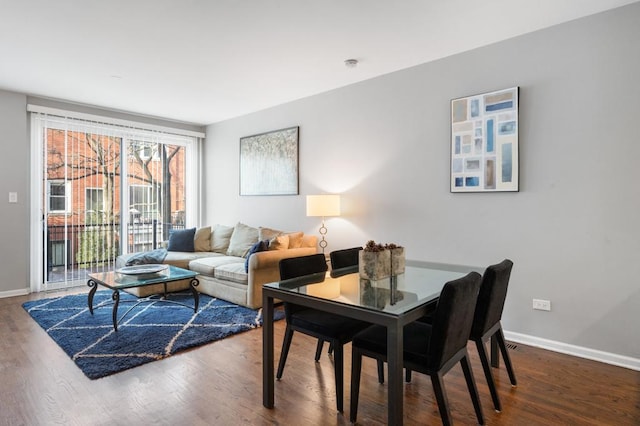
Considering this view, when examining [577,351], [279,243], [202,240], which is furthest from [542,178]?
[202,240]

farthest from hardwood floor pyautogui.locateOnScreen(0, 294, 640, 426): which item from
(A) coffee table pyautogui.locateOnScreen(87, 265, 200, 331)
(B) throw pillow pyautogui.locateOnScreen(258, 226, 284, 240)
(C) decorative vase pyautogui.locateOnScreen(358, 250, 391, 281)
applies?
(B) throw pillow pyautogui.locateOnScreen(258, 226, 284, 240)

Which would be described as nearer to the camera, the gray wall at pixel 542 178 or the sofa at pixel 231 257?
the gray wall at pixel 542 178

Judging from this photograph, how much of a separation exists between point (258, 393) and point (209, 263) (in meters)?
2.65

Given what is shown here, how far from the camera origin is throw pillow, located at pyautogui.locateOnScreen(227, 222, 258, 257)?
16.8ft

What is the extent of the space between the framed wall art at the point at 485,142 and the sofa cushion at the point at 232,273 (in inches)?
96.1

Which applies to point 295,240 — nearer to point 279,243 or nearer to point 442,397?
point 279,243

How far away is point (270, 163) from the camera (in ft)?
17.8

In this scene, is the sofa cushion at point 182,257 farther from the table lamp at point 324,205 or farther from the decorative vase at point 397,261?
the decorative vase at point 397,261

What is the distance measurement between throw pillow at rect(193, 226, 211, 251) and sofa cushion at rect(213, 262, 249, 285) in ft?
3.90

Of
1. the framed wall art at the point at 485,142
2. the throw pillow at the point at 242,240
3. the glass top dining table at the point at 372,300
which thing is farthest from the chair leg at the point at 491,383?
the throw pillow at the point at 242,240

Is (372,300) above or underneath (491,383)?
above

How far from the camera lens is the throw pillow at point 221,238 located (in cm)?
556

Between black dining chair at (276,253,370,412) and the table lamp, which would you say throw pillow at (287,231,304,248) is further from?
black dining chair at (276,253,370,412)

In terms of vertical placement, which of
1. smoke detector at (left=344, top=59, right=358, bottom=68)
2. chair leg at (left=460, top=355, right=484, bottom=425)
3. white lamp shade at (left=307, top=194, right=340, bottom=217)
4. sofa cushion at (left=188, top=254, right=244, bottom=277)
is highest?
smoke detector at (left=344, top=59, right=358, bottom=68)
